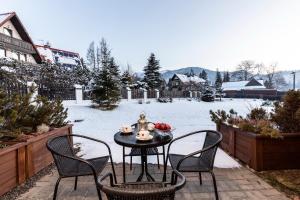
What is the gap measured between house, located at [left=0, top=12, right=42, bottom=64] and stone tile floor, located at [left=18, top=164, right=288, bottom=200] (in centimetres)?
1366

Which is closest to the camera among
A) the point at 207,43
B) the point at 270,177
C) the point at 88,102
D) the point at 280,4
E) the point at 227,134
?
the point at 270,177

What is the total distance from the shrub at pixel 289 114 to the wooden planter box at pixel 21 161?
4.00 metres

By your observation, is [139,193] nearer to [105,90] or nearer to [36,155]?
[36,155]

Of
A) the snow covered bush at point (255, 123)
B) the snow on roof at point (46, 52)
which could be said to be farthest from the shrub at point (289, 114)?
the snow on roof at point (46, 52)

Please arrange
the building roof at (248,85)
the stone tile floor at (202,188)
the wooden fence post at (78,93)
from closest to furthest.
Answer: the stone tile floor at (202,188)
the wooden fence post at (78,93)
the building roof at (248,85)

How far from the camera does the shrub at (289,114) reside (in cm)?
405

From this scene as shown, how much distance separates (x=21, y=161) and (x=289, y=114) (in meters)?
4.26

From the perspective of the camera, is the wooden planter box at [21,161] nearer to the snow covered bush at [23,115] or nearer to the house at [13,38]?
the snow covered bush at [23,115]

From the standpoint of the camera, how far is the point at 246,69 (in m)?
60.2

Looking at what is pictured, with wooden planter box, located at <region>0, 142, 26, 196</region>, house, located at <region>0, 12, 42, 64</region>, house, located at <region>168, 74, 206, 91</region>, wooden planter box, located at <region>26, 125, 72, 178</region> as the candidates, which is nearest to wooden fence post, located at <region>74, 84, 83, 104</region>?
house, located at <region>0, 12, 42, 64</region>

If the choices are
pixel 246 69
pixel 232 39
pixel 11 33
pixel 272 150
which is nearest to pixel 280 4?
pixel 232 39

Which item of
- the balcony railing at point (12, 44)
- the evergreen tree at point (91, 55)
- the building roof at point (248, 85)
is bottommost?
the building roof at point (248, 85)

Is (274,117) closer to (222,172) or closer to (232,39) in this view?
(222,172)

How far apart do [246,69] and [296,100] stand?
198ft
